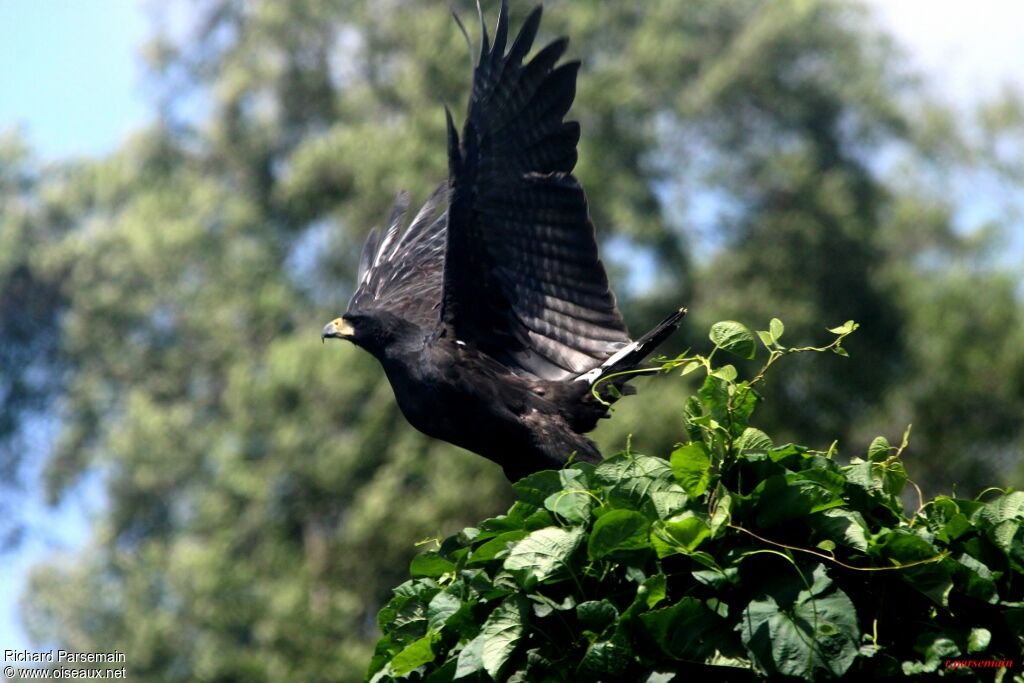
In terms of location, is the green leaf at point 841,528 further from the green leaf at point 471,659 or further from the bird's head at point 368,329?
the bird's head at point 368,329

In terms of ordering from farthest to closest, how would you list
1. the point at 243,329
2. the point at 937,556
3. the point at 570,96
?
the point at 243,329
the point at 570,96
the point at 937,556

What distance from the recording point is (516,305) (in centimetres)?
700

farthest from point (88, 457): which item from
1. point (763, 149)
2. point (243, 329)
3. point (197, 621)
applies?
point (763, 149)

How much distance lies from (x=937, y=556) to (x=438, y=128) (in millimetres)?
18238

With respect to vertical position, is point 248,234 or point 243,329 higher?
point 248,234

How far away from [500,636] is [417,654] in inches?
16.1

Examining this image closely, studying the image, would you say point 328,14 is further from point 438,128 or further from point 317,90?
point 438,128

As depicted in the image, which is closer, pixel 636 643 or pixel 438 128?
pixel 636 643

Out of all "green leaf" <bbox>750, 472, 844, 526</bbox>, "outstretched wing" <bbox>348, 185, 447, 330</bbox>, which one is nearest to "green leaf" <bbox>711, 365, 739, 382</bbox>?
"green leaf" <bbox>750, 472, 844, 526</bbox>

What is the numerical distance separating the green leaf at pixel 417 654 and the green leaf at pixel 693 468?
808 mm

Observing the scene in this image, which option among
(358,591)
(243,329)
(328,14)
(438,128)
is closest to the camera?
(358,591)

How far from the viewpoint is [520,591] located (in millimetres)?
3766

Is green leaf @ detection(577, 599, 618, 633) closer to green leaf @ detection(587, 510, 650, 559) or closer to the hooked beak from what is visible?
green leaf @ detection(587, 510, 650, 559)

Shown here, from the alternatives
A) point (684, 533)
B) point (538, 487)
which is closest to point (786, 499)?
point (684, 533)
